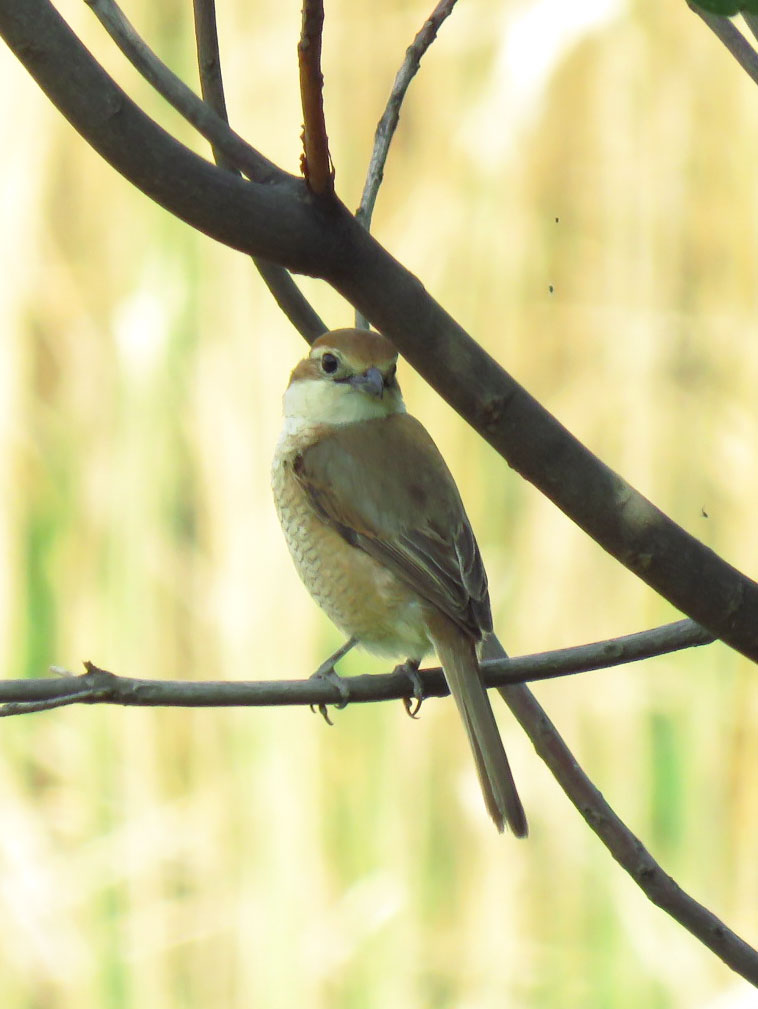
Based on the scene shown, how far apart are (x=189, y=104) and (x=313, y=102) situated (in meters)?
0.34

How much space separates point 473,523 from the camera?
3826 mm

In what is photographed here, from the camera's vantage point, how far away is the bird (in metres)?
2.25

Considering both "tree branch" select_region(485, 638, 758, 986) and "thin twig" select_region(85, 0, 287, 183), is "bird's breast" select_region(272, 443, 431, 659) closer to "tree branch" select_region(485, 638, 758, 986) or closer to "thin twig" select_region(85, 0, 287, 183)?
"tree branch" select_region(485, 638, 758, 986)

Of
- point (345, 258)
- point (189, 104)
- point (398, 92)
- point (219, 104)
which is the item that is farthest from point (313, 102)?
point (398, 92)

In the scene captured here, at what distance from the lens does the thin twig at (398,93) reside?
77.7 inches

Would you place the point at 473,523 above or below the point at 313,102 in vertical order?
above

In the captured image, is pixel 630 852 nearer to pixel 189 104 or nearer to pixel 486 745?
pixel 486 745

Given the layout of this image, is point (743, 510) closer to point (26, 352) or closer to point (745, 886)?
point (745, 886)

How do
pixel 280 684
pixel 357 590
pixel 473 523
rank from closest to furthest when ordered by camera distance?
pixel 280 684, pixel 357 590, pixel 473 523

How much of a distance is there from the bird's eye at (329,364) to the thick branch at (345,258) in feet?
5.52

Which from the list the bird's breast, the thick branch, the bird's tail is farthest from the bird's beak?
the thick branch

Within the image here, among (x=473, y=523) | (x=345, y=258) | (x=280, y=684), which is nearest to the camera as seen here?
(x=345, y=258)

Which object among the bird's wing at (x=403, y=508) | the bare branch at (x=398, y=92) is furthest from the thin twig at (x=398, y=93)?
the bird's wing at (x=403, y=508)

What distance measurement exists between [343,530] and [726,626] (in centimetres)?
138
